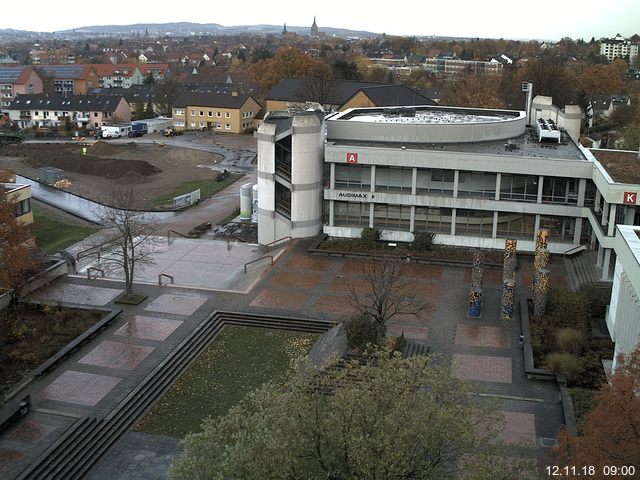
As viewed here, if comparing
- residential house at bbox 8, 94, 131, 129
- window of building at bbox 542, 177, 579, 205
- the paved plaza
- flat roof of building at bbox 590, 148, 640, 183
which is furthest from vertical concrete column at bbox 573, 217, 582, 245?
residential house at bbox 8, 94, 131, 129

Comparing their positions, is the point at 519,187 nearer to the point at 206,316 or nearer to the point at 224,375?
the point at 206,316

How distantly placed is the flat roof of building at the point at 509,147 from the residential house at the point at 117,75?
427ft

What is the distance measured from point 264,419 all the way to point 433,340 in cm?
1682

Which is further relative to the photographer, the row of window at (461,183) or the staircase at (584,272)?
the row of window at (461,183)

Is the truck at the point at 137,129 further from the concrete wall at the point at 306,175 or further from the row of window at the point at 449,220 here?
the row of window at the point at 449,220

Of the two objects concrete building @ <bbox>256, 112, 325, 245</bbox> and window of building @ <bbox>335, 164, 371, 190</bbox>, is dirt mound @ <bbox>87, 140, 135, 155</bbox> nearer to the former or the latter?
concrete building @ <bbox>256, 112, 325, 245</bbox>

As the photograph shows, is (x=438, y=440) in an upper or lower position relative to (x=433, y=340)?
upper

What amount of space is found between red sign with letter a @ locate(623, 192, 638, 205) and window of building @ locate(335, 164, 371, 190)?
51.2ft

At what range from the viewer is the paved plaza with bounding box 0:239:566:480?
2397 centimetres

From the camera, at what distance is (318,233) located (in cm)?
4597

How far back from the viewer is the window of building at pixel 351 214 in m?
45.4

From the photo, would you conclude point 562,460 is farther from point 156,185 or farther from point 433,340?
point 156,185

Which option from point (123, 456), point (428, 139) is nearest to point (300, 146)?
point (428, 139)

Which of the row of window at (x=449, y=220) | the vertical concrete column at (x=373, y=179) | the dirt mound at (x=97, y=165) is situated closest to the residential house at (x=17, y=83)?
the dirt mound at (x=97, y=165)
